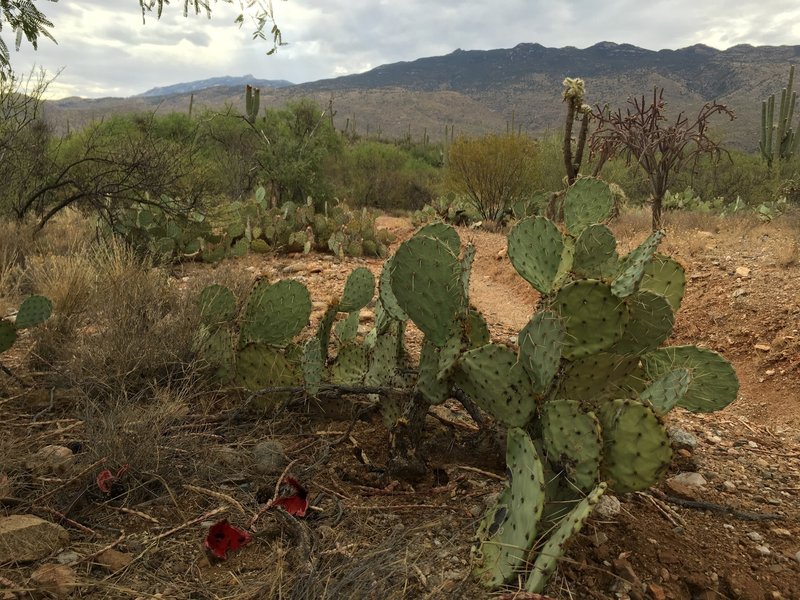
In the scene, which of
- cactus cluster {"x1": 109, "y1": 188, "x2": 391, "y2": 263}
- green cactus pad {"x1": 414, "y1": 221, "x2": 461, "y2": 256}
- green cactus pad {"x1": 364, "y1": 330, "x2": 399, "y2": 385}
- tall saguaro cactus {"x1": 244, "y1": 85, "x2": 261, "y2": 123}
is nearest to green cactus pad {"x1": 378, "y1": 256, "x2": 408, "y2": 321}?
green cactus pad {"x1": 364, "y1": 330, "x2": 399, "y2": 385}

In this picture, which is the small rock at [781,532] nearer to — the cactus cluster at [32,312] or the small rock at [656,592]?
the small rock at [656,592]

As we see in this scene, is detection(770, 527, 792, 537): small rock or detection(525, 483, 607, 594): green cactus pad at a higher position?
detection(525, 483, 607, 594): green cactus pad

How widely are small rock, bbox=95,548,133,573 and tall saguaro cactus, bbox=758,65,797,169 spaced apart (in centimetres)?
2060

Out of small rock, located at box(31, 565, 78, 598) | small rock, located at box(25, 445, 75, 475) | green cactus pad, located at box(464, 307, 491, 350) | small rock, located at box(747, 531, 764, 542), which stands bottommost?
small rock, located at box(747, 531, 764, 542)

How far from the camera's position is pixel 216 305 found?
3.77 meters

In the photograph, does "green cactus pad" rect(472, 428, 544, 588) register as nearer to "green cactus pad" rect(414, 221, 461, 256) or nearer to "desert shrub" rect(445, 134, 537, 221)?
"green cactus pad" rect(414, 221, 461, 256)

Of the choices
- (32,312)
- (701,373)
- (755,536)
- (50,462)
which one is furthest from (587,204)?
(32,312)

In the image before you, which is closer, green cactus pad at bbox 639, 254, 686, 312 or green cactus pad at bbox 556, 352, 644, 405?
green cactus pad at bbox 556, 352, 644, 405

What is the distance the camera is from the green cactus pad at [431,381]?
2479 mm

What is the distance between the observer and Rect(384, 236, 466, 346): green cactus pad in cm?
250

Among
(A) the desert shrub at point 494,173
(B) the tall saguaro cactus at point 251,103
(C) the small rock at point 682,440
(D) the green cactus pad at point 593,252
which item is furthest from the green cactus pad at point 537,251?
(B) the tall saguaro cactus at point 251,103

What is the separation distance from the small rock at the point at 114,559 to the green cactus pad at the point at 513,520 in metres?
1.13

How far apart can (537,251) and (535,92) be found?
12258 centimetres

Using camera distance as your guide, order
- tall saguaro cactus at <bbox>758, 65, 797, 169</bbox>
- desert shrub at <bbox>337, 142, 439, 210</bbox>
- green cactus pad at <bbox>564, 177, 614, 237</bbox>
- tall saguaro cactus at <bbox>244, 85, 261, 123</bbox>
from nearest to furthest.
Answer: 1. green cactus pad at <bbox>564, 177, 614, 237</bbox>
2. tall saguaro cactus at <bbox>244, 85, 261, 123</bbox>
3. tall saguaro cactus at <bbox>758, 65, 797, 169</bbox>
4. desert shrub at <bbox>337, 142, 439, 210</bbox>
